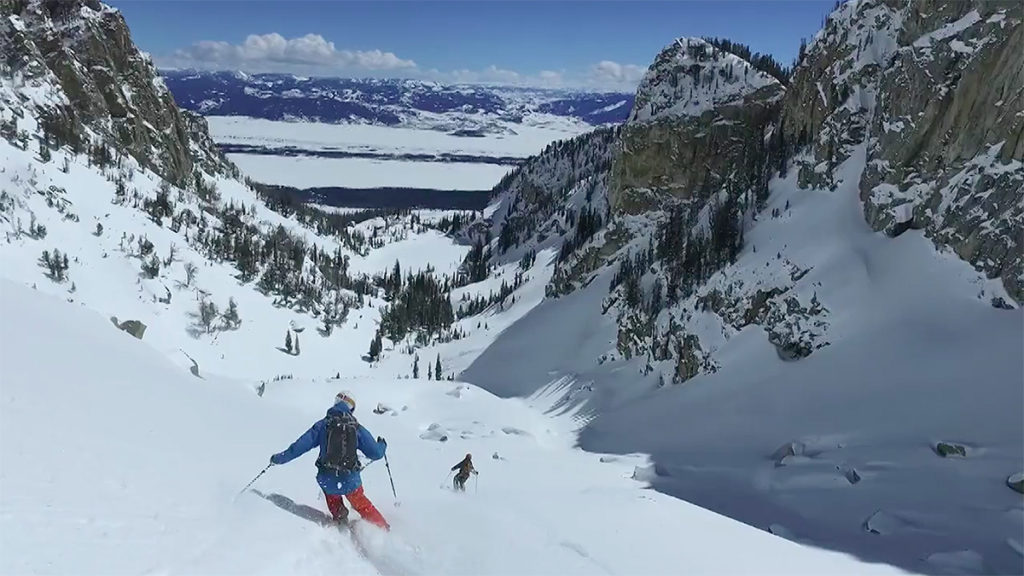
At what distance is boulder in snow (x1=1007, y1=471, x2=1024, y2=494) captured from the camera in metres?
18.9

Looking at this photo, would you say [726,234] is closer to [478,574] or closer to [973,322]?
[973,322]

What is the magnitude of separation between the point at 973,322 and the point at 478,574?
97.1 feet

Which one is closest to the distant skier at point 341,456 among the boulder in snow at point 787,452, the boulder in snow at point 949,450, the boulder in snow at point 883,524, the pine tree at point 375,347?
the boulder in snow at point 883,524

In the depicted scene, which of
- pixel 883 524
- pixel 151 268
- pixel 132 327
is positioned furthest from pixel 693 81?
pixel 132 327

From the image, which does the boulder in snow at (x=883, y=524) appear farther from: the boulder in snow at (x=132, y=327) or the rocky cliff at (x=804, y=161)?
the boulder in snow at (x=132, y=327)

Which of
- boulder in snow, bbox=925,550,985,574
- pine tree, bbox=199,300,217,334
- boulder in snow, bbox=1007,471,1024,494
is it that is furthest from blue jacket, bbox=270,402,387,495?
pine tree, bbox=199,300,217,334

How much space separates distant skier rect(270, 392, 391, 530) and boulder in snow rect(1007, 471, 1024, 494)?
19634 mm

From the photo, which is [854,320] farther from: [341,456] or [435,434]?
[341,456]

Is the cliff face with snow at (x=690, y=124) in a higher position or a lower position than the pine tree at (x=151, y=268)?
higher

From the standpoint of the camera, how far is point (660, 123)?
8138cm

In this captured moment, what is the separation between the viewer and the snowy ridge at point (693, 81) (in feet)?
255

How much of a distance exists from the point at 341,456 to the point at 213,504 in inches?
77.9

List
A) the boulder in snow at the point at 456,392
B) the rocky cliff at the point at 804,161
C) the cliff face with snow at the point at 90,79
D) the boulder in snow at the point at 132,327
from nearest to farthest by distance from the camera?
the boulder in snow at the point at 132,327 → the rocky cliff at the point at 804,161 → the boulder in snow at the point at 456,392 → the cliff face with snow at the point at 90,79

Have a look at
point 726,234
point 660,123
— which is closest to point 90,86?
point 660,123
